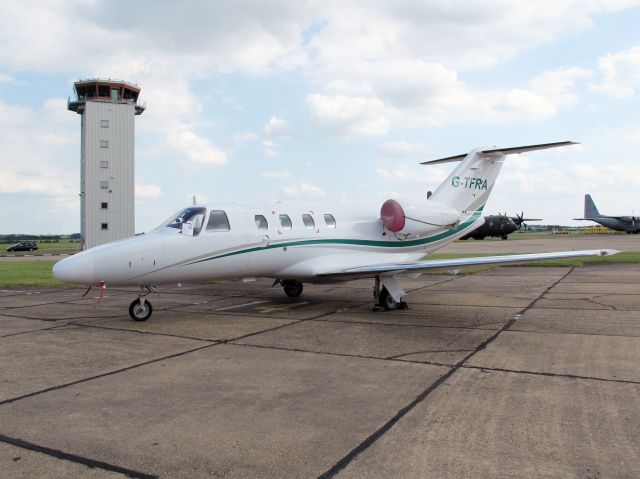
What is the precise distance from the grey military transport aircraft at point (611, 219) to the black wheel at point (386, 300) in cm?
8810

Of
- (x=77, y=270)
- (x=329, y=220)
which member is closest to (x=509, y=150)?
(x=329, y=220)

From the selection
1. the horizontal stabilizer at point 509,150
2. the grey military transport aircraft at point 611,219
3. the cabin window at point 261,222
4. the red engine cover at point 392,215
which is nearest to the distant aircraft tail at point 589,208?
the grey military transport aircraft at point 611,219

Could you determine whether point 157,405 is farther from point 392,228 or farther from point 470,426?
point 392,228

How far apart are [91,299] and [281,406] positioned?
36.9 ft

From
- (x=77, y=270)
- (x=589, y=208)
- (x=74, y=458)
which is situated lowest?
(x=74, y=458)

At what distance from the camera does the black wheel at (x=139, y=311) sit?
1045 cm

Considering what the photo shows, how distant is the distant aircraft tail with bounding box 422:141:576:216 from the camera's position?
1529cm

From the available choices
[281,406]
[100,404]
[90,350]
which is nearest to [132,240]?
[90,350]

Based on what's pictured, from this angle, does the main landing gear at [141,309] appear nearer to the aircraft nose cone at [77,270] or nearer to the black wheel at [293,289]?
the aircraft nose cone at [77,270]

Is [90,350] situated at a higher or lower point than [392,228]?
lower

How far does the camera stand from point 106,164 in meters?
45.4

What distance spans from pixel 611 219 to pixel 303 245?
91.0 metres

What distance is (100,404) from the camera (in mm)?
5301

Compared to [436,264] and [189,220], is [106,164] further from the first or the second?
[436,264]
